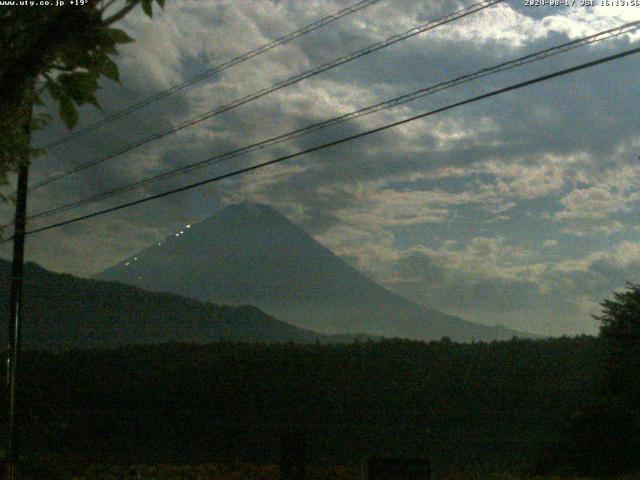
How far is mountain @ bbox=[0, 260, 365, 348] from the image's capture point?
142000 mm

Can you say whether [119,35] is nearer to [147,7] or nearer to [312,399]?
[147,7]

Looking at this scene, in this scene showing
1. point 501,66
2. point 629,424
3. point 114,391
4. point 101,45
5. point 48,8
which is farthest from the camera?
point 114,391

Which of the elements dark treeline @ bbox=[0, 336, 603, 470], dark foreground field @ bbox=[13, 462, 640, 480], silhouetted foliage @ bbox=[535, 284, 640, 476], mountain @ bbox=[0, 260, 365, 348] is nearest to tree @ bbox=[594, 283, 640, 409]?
silhouetted foliage @ bbox=[535, 284, 640, 476]

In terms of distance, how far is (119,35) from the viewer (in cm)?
441

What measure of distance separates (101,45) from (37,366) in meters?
49.4

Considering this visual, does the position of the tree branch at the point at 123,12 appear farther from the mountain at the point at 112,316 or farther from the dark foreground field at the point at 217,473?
the mountain at the point at 112,316

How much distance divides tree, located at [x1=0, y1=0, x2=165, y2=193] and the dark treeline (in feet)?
54.4

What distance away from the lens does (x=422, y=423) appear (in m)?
34.3

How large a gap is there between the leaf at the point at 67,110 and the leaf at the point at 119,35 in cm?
47

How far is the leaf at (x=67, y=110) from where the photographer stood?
4.44 meters

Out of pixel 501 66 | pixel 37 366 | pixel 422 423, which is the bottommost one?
pixel 422 423

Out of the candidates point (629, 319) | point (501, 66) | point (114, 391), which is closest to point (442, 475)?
point (629, 319)

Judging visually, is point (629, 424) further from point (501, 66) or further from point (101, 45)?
point (101, 45)

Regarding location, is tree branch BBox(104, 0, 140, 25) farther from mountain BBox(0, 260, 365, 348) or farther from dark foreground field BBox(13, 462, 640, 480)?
mountain BBox(0, 260, 365, 348)
